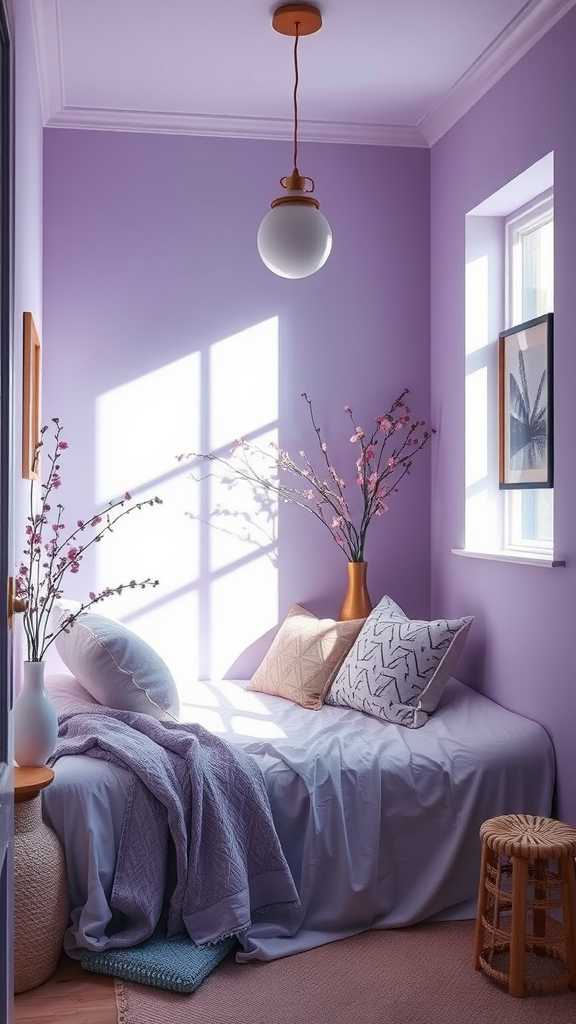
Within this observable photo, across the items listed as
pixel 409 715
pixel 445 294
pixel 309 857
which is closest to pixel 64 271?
pixel 445 294

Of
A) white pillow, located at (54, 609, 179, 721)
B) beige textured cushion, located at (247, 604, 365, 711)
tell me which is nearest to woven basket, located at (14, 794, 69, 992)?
white pillow, located at (54, 609, 179, 721)

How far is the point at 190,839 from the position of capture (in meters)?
2.78

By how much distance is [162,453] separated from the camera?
4086mm

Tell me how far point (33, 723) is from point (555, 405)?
182cm

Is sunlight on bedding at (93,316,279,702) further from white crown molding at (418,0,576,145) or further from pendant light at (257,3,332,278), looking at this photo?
white crown molding at (418,0,576,145)

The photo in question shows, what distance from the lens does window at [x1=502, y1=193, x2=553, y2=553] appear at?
3.55m

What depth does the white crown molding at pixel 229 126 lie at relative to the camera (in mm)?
3961

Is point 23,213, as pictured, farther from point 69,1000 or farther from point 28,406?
point 69,1000

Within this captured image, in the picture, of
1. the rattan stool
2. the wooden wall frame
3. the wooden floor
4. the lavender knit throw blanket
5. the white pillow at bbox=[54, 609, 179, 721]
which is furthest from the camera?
the white pillow at bbox=[54, 609, 179, 721]

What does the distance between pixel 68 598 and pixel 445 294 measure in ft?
6.54

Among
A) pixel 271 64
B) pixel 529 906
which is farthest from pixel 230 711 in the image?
pixel 271 64

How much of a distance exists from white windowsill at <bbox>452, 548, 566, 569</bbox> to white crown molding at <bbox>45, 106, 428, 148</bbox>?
1.78 meters

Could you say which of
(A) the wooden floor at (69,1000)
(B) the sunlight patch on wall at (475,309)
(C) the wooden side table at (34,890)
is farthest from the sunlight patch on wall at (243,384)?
(A) the wooden floor at (69,1000)

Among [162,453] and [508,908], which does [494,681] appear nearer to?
[508,908]
